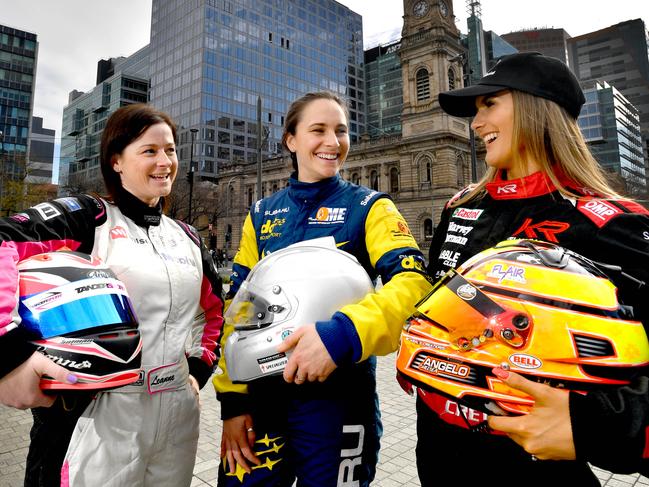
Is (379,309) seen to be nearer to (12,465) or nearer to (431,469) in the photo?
(431,469)

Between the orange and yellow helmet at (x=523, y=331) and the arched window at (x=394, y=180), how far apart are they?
152ft

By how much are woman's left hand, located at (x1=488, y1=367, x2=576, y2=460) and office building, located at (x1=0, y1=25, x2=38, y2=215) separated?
93.4m

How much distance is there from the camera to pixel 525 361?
1.17m

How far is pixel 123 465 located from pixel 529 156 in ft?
7.31

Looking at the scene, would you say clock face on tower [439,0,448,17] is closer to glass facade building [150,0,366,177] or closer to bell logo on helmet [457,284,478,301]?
glass facade building [150,0,366,177]

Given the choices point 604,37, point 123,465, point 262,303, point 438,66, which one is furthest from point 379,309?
point 604,37

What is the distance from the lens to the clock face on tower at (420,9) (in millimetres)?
44156

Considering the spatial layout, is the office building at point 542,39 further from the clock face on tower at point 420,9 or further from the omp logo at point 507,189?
the omp logo at point 507,189

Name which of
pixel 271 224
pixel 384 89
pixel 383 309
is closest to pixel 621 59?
pixel 384 89

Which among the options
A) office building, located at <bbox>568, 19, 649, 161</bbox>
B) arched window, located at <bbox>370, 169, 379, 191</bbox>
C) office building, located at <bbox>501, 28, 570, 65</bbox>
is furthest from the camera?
office building, located at <bbox>501, 28, 570, 65</bbox>

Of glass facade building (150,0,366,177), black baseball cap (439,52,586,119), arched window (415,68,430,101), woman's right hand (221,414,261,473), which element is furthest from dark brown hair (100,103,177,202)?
glass facade building (150,0,366,177)

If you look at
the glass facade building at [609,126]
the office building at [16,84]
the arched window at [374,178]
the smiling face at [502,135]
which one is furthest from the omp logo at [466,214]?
the office building at [16,84]

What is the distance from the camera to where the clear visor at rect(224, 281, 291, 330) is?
171cm

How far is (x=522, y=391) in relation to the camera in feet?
3.79
